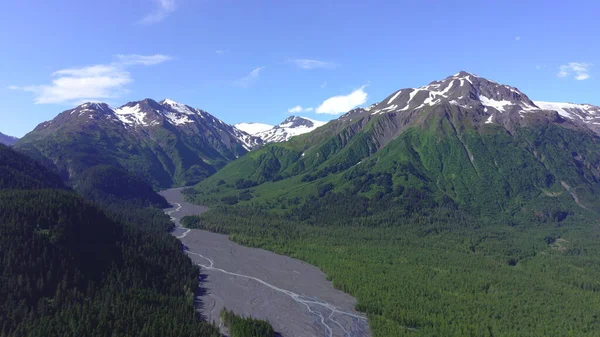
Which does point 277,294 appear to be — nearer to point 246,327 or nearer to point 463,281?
point 246,327

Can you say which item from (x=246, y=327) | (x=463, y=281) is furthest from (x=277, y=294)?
(x=463, y=281)

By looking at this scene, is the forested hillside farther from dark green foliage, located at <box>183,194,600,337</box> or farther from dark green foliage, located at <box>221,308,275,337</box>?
dark green foliage, located at <box>183,194,600,337</box>

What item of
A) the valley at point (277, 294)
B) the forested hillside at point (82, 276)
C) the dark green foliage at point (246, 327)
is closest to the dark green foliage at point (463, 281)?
the valley at point (277, 294)

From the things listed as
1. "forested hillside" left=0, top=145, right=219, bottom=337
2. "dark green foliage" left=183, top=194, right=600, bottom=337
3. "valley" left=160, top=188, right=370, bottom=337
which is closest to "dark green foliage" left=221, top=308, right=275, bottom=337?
"valley" left=160, top=188, right=370, bottom=337

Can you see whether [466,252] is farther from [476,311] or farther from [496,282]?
[476,311]

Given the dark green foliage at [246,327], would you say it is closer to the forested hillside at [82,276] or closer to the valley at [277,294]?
the valley at [277,294]

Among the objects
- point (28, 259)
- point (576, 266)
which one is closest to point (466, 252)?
point (576, 266)
